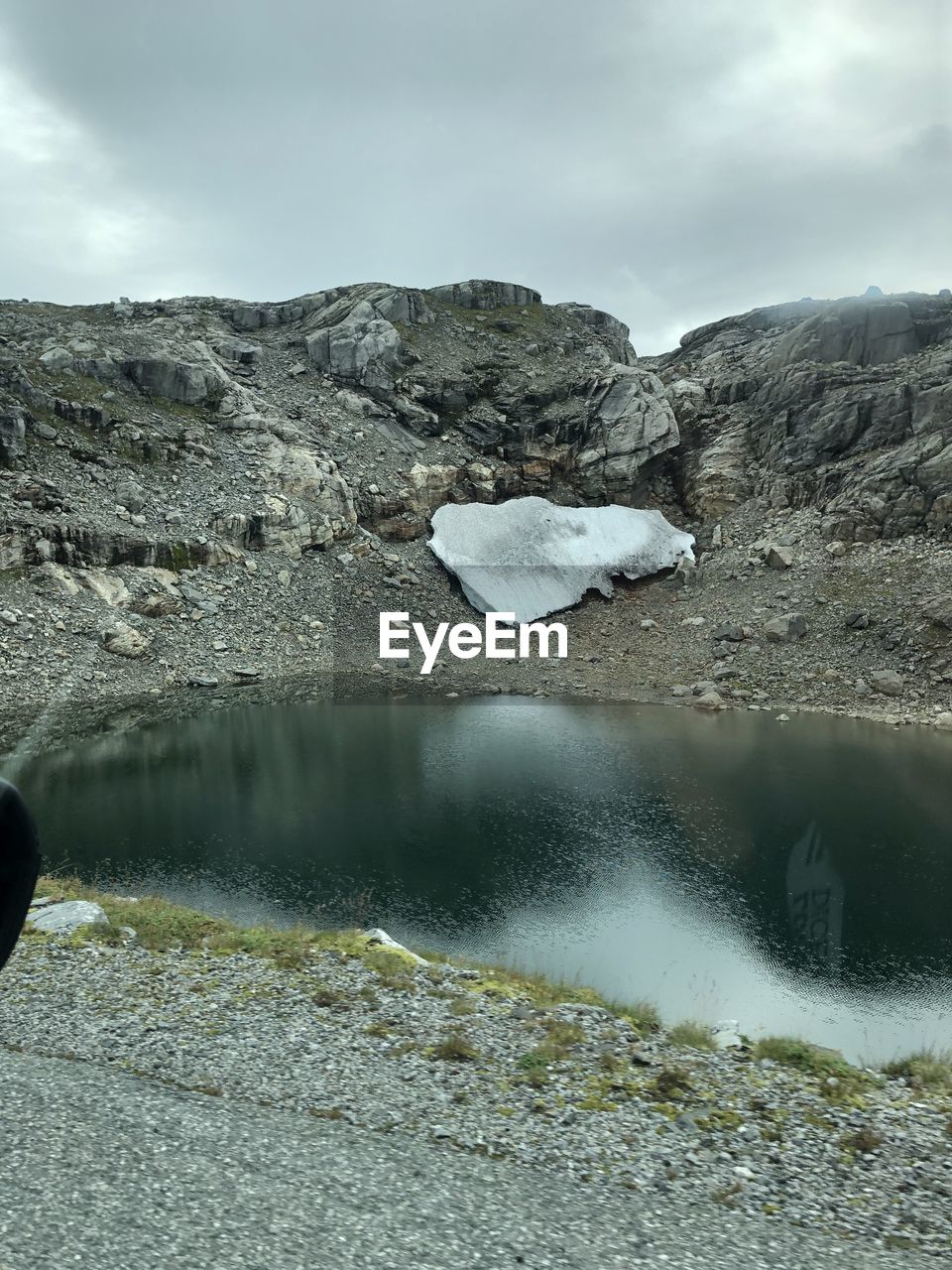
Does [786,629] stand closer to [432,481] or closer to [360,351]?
[432,481]

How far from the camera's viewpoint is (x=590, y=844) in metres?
23.7

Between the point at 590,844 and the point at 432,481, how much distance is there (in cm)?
4710

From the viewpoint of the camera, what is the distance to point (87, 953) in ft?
42.1

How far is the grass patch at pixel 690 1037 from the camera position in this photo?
11.2 meters

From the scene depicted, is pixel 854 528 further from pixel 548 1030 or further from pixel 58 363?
pixel 58 363

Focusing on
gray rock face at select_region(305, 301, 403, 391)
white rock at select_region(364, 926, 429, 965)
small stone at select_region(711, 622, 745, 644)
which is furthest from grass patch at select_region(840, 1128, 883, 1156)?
gray rock face at select_region(305, 301, 403, 391)

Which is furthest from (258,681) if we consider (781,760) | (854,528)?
(854,528)

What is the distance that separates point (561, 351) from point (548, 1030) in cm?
8083

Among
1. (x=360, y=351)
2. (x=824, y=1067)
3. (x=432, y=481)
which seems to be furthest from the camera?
(x=360, y=351)

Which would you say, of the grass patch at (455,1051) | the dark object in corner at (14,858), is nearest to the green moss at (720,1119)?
the grass patch at (455,1051)

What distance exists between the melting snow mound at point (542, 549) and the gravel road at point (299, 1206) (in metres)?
51.5

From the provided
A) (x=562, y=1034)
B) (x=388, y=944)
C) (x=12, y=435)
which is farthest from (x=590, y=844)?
(x=12, y=435)

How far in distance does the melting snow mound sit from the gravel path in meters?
47.7

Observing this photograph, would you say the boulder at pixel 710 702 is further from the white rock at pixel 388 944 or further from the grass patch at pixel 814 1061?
the grass patch at pixel 814 1061
